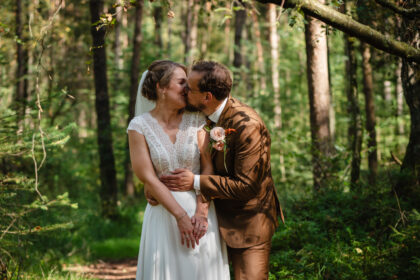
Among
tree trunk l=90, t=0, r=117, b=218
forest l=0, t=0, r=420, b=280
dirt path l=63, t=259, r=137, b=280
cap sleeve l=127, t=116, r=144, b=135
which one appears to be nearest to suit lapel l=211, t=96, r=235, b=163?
forest l=0, t=0, r=420, b=280

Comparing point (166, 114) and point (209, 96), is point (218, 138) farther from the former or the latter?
point (166, 114)

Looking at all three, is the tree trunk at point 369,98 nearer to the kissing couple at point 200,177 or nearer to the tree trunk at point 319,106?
the tree trunk at point 319,106

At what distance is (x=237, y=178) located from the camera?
300cm

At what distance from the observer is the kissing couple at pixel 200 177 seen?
2.99m

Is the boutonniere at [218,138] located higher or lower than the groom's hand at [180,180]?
higher

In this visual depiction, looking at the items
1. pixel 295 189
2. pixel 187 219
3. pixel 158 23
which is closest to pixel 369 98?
pixel 295 189

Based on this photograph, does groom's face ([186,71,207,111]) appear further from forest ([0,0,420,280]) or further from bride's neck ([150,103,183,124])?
forest ([0,0,420,280])

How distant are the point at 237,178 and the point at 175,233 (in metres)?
0.63

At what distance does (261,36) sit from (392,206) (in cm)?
2909

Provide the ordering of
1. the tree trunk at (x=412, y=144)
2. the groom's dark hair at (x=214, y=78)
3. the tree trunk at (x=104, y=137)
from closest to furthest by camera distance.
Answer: the groom's dark hair at (x=214, y=78) < the tree trunk at (x=412, y=144) < the tree trunk at (x=104, y=137)

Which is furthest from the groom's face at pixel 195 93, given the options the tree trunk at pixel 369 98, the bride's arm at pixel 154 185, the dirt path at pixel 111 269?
the tree trunk at pixel 369 98

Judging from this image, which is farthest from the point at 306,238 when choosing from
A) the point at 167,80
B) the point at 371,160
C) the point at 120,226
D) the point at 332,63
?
the point at 332,63

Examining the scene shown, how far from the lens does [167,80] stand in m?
3.17

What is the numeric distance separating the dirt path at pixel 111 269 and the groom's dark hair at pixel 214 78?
432 cm
